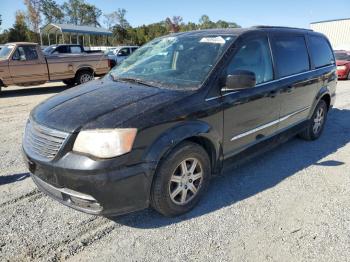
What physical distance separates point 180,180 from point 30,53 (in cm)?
1081

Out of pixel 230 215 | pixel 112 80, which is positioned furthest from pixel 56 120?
pixel 230 215

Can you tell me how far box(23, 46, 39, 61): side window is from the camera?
12031 millimetres

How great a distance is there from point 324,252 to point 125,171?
1.84m

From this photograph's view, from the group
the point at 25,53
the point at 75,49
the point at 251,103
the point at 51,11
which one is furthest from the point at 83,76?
the point at 51,11

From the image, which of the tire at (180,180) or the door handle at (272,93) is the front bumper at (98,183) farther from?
the door handle at (272,93)

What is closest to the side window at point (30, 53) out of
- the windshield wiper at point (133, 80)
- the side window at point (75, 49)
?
the side window at point (75, 49)

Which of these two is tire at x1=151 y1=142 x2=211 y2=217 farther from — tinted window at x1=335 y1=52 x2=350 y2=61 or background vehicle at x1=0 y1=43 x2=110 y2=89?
tinted window at x1=335 y1=52 x2=350 y2=61

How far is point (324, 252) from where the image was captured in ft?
9.42

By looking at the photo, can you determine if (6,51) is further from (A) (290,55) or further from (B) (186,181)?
(B) (186,181)

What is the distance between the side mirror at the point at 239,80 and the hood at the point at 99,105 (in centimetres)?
57

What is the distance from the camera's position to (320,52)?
566 centimetres

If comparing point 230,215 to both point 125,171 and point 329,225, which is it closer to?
point 329,225

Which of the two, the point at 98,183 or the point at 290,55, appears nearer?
the point at 98,183

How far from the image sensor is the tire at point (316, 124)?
5.60m
